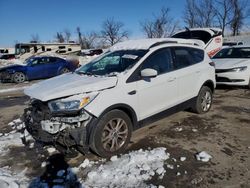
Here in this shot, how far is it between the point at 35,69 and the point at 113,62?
11699 millimetres

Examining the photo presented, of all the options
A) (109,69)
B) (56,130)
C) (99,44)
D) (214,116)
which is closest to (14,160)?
(56,130)

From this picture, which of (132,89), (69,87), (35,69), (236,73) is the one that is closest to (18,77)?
(35,69)

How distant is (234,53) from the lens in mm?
Result: 10445

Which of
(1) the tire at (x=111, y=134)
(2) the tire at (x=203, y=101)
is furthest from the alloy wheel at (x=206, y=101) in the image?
(1) the tire at (x=111, y=134)

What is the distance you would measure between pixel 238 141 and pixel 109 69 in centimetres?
270

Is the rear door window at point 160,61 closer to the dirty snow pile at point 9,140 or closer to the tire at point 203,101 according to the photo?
the tire at point 203,101

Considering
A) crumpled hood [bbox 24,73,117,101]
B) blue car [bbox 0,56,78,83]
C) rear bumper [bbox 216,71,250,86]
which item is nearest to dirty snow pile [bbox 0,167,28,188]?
crumpled hood [bbox 24,73,117,101]

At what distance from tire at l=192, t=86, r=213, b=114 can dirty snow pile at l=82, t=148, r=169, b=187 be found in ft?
7.33

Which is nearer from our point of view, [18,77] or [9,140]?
[9,140]

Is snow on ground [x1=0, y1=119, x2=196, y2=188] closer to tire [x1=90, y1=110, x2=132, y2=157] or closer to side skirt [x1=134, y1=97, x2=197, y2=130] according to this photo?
tire [x1=90, y1=110, x2=132, y2=157]

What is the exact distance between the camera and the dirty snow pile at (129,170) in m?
3.82

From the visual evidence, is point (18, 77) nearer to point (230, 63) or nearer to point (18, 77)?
point (18, 77)

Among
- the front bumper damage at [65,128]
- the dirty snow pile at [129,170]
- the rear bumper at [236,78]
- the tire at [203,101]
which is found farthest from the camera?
the rear bumper at [236,78]

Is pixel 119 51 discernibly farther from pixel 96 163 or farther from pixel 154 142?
pixel 96 163
